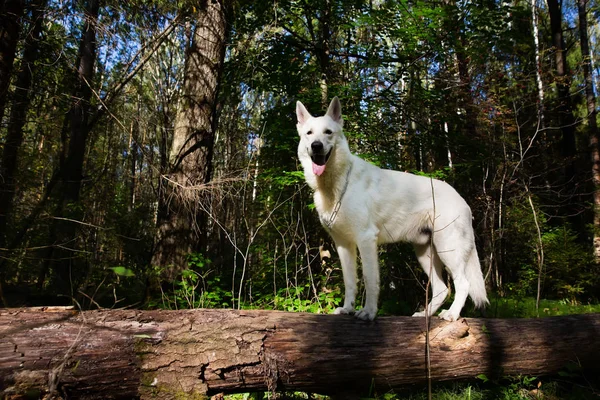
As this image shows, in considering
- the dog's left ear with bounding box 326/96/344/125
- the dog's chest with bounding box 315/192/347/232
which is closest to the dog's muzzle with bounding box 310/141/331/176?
the dog's chest with bounding box 315/192/347/232

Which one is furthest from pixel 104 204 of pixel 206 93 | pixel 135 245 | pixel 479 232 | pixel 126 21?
pixel 479 232

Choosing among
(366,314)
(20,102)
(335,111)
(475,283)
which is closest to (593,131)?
(475,283)

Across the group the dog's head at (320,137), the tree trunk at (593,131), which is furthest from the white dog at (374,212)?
the tree trunk at (593,131)

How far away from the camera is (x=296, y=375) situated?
2834 mm

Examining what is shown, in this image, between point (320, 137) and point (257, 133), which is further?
point (257, 133)

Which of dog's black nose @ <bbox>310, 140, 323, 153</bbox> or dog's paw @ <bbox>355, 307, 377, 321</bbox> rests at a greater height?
dog's black nose @ <bbox>310, 140, 323, 153</bbox>

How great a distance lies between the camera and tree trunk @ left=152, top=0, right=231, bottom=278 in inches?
230

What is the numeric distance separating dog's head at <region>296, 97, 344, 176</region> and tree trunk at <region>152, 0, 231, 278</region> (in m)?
2.00

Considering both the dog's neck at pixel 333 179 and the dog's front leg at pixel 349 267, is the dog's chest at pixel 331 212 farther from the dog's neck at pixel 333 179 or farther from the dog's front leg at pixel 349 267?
the dog's front leg at pixel 349 267

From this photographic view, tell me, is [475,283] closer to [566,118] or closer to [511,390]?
[511,390]

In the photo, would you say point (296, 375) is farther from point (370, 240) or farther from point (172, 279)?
point (172, 279)

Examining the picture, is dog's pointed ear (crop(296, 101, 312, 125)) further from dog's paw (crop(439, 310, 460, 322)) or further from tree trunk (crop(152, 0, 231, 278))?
dog's paw (crop(439, 310, 460, 322))

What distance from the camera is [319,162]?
3953mm

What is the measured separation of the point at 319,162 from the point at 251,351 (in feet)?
6.52
